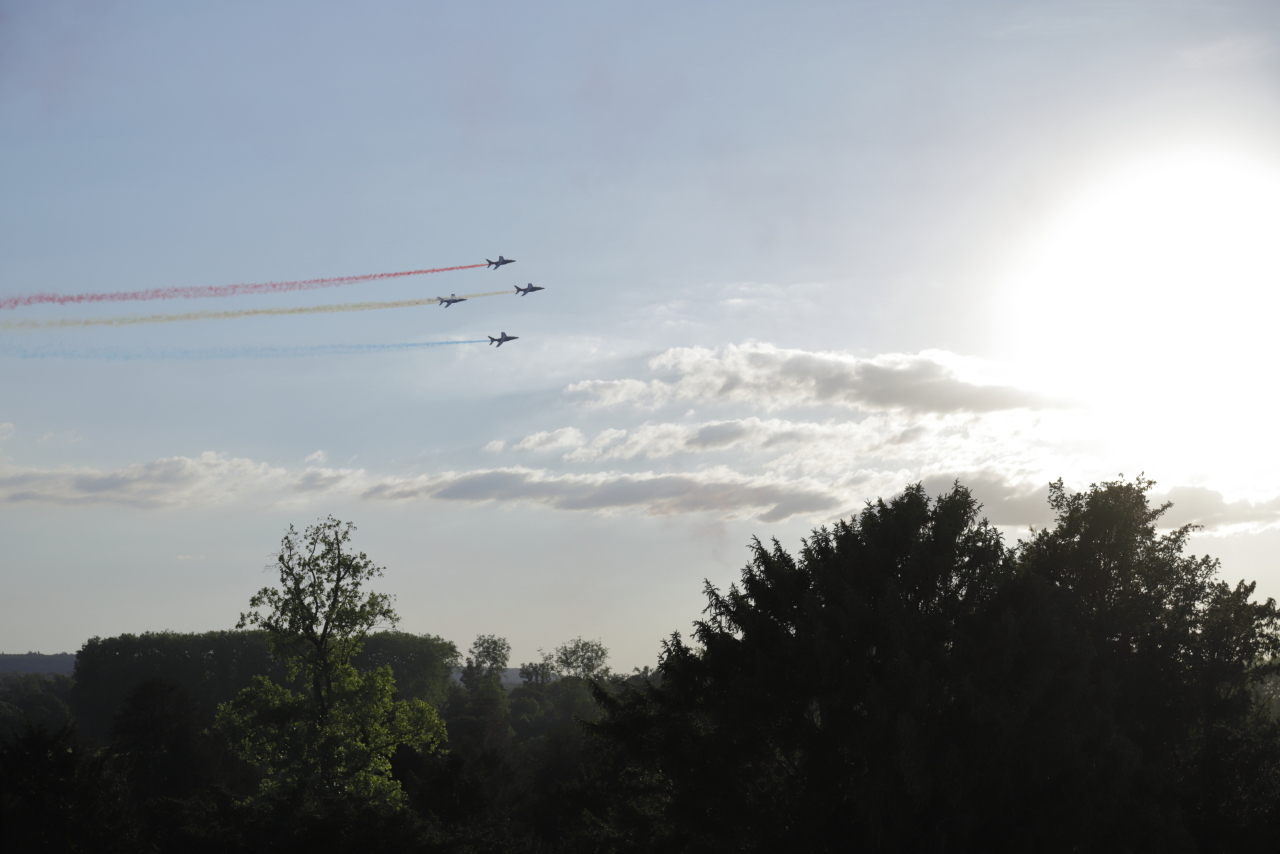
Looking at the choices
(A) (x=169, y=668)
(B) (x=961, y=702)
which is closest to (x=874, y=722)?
(B) (x=961, y=702)

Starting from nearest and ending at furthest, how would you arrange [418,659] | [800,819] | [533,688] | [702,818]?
[800,819], [702,818], [418,659], [533,688]

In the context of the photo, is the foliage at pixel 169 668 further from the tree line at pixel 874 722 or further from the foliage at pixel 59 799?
the foliage at pixel 59 799

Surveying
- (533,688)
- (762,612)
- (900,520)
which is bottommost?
(533,688)

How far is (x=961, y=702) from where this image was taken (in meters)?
29.5

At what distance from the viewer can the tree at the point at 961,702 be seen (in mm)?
28500

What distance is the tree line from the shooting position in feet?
93.4

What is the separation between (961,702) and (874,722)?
3326 mm

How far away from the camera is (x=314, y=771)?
41.5 m

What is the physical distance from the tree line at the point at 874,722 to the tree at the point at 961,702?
0.10 m

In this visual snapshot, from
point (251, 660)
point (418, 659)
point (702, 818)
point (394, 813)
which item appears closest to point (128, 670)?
point (251, 660)

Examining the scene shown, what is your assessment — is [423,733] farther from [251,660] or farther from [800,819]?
[251,660]

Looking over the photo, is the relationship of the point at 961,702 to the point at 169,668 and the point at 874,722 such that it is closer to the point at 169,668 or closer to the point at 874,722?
the point at 874,722

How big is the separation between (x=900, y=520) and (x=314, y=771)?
96.9 feet

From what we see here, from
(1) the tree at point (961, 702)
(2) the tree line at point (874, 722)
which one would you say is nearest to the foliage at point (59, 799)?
(2) the tree line at point (874, 722)
